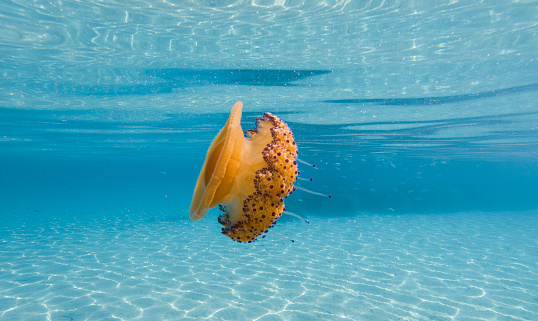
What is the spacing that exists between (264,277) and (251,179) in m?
6.81

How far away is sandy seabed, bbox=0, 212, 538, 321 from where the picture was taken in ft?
19.8

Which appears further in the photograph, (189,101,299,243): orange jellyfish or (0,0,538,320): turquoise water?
(0,0,538,320): turquoise water

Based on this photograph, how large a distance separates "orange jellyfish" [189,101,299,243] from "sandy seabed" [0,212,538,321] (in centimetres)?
175

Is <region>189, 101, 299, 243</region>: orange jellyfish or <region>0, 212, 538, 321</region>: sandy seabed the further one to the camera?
<region>0, 212, 538, 321</region>: sandy seabed

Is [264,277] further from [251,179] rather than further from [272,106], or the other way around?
[272,106]

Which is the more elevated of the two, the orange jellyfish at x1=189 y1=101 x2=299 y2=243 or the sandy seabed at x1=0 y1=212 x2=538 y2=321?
the orange jellyfish at x1=189 y1=101 x2=299 y2=243

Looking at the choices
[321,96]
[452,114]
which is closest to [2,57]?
[321,96]

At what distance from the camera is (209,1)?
5941 mm

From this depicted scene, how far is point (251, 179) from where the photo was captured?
1.72m

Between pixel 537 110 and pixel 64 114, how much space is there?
22.2 m

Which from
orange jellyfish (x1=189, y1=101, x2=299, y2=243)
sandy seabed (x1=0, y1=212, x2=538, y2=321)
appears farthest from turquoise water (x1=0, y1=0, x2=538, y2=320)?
orange jellyfish (x1=189, y1=101, x2=299, y2=243)

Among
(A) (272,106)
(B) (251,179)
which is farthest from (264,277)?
(A) (272,106)

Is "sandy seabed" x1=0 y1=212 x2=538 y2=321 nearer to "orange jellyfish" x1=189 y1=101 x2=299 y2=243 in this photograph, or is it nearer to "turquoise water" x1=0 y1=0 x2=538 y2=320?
"turquoise water" x1=0 y1=0 x2=538 y2=320

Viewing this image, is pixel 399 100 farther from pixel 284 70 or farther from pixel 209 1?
pixel 209 1
